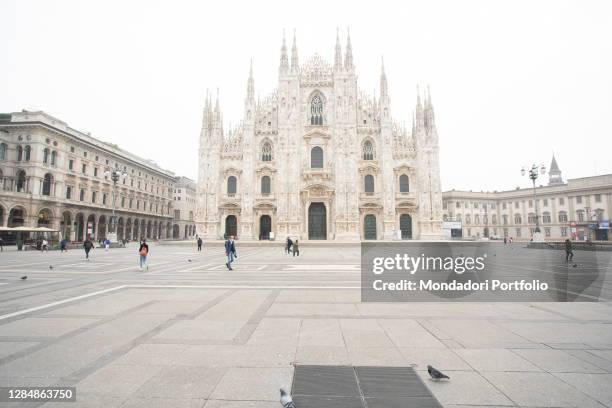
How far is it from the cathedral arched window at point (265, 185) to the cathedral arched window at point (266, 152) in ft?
7.77

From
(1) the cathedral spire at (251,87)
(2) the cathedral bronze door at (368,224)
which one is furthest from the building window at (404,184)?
(1) the cathedral spire at (251,87)

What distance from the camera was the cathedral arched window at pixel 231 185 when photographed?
3878 centimetres

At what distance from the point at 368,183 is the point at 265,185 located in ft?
40.4

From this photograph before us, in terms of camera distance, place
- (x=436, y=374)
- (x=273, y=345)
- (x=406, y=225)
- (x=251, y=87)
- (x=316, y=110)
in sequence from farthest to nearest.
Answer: (x=316, y=110)
(x=251, y=87)
(x=406, y=225)
(x=273, y=345)
(x=436, y=374)

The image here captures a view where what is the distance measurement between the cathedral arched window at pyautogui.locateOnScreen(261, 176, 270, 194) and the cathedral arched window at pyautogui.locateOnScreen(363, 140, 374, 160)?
471 inches

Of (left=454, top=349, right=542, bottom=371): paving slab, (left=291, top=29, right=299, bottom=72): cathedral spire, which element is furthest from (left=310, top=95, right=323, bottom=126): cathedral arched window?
(left=454, top=349, right=542, bottom=371): paving slab

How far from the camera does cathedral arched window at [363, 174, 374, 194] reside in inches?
1499

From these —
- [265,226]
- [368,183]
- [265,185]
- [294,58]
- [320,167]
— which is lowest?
[265,226]

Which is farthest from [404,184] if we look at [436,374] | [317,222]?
[436,374]

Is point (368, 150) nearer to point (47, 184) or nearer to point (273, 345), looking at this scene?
point (273, 345)

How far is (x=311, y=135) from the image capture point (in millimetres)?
38281

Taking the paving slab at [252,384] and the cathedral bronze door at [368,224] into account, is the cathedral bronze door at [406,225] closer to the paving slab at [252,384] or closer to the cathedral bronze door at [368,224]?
the cathedral bronze door at [368,224]

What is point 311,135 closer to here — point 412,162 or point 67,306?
point 412,162

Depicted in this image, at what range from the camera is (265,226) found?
3844 centimetres
